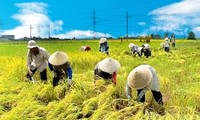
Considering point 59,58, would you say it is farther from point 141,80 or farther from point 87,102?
point 141,80

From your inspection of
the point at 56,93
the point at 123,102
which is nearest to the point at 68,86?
the point at 56,93

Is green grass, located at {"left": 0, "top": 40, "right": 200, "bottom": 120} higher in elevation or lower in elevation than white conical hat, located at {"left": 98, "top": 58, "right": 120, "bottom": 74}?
lower

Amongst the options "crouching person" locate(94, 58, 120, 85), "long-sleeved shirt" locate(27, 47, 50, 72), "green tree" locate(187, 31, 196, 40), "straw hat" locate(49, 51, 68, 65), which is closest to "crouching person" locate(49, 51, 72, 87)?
"straw hat" locate(49, 51, 68, 65)

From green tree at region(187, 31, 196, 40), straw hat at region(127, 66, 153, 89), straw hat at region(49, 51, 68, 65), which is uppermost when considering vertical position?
straw hat at region(49, 51, 68, 65)

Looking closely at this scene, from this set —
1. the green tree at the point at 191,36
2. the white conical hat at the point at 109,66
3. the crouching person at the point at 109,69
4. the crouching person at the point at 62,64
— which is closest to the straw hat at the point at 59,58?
the crouching person at the point at 62,64

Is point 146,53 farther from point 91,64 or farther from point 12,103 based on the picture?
point 12,103

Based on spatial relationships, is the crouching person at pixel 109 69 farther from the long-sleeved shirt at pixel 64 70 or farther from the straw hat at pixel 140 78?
the straw hat at pixel 140 78

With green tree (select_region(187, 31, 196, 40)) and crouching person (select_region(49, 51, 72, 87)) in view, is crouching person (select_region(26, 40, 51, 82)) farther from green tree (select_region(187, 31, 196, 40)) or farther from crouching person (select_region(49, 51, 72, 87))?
green tree (select_region(187, 31, 196, 40))

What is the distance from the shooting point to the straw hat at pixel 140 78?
5965mm

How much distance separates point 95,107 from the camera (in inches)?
259

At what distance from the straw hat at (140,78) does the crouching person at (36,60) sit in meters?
3.36

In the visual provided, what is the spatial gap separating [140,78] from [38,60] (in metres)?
3.65

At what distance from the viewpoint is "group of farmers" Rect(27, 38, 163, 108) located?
6004 millimetres

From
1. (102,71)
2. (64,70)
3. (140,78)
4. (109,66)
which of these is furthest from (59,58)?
(140,78)
